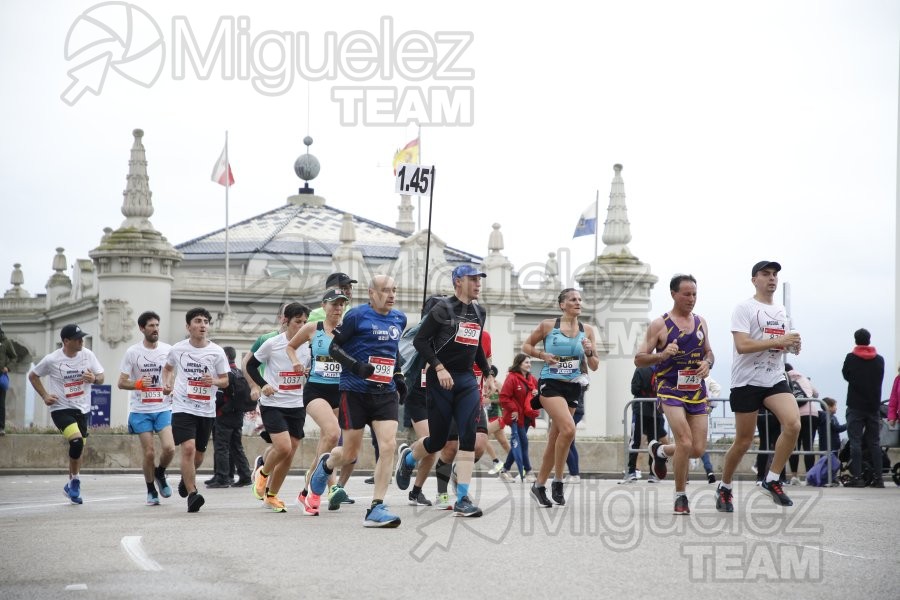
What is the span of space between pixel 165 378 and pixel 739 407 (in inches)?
239

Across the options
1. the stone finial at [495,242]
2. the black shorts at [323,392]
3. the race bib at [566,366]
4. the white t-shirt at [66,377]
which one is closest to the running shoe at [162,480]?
the white t-shirt at [66,377]

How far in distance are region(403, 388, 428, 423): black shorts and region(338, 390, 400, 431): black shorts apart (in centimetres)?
302

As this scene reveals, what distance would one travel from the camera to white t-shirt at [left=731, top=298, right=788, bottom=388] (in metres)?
12.1

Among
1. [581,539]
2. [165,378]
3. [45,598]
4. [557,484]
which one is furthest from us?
[165,378]

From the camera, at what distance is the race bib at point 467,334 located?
11945mm

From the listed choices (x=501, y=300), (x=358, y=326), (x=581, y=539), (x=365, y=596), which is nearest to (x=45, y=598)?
(x=365, y=596)

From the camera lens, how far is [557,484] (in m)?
13.2

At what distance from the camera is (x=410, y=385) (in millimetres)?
13945

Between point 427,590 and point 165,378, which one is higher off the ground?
point 165,378

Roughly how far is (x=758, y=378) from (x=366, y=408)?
3623 mm

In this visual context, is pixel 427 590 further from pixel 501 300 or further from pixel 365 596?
pixel 501 300

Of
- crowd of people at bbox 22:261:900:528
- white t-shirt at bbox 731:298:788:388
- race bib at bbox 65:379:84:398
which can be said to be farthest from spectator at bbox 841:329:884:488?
race bib at bbox 65:379:84:398

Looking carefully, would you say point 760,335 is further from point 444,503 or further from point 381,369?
point 381,369

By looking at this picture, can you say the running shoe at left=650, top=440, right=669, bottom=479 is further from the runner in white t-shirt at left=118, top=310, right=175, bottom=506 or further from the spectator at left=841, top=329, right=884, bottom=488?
the runner in white t-shirt at left=118, top=310, right=175, bottom=506
